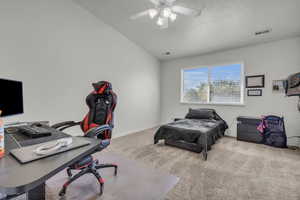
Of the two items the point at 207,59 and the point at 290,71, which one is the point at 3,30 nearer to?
the point at 207,59

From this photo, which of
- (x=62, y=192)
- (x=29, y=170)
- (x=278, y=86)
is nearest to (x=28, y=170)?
(x=29, y=170)

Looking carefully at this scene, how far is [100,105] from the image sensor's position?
2.07 m

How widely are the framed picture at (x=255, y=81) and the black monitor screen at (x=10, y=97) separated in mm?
4797

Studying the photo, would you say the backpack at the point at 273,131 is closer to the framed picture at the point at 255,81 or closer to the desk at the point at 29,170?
the framed picture at the point at 255,81

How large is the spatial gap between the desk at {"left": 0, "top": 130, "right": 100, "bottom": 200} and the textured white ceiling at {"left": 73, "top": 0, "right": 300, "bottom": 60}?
117 inches

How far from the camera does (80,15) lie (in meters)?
3.05

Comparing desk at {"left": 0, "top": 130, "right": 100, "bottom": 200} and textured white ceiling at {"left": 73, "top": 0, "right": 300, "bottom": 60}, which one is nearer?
desk at {"left": 0, "top": 130, "right": 100, "bottom": 200}

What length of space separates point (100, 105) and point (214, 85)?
12.4ft

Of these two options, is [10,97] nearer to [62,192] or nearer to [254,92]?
[62,192]

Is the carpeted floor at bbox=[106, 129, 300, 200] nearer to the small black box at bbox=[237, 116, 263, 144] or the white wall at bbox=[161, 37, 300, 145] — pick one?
the small black box at bbox=[237, 116, 263, 144]

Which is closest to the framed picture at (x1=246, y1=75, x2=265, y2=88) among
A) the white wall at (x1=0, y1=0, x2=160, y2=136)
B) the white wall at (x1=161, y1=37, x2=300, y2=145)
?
the white wall at (x1=161, y1=37, x2=300, y2=145)

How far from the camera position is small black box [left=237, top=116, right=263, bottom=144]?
11.2ft

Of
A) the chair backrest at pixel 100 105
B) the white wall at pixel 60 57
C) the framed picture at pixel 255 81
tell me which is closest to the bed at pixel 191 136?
the white wall at pixel 60 57

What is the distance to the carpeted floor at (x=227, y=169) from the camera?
1.65 m
